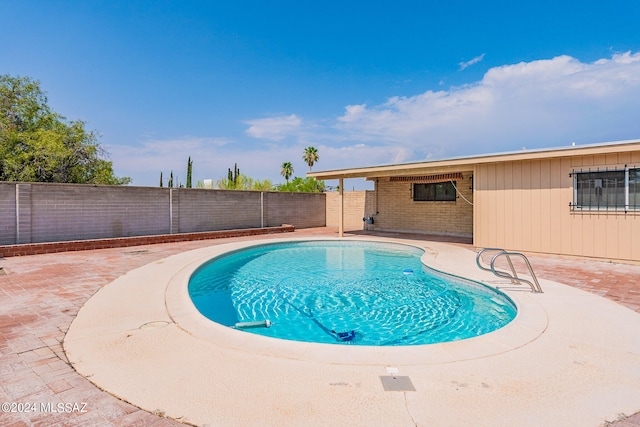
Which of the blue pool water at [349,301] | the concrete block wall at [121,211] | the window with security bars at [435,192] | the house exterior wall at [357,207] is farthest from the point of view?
the house exterior wall at [357,207]

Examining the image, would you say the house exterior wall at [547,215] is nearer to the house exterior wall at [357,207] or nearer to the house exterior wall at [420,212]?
the house exterior wall at [420,212]

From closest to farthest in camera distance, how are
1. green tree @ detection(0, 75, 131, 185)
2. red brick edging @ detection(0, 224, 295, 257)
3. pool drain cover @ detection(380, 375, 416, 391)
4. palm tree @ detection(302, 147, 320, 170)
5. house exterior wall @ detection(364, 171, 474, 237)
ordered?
pool drain cover @ detection(380, 375, 416, 391) → red brick edging @ detection(0, 224, 295, 257) → house exterior wall @ detection(364, 171, 474, 237) → green tree @ detection(0, 75, 131, 185) → palm tree @ detection(302, 147, 320, 170)

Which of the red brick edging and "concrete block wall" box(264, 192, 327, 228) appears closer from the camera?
the red brick edging

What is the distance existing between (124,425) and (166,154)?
31.1 meters

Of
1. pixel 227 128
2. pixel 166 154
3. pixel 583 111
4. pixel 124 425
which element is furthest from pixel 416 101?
pixel 166 154

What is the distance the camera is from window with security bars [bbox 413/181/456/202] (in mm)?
13812

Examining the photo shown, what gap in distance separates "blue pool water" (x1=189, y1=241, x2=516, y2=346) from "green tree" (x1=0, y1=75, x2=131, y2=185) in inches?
540

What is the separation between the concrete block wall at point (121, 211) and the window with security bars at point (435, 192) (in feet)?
21.0

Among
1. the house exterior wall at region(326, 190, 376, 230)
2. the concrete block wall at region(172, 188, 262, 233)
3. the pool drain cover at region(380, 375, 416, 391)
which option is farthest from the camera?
the house exterior wall at region(326, 190, 376, 230)

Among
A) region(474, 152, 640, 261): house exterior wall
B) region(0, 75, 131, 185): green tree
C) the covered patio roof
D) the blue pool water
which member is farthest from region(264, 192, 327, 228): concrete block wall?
region(0, 75, 131, 185): green tree

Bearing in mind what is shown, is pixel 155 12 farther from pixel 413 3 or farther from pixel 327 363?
pixel 327 363

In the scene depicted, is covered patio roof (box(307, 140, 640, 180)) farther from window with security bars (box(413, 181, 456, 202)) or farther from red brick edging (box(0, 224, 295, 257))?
red brick edging (box(0, 224, 295, 257))

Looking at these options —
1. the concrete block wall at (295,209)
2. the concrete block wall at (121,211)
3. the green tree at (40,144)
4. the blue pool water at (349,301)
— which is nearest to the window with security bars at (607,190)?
the blue pool water at (349,301)

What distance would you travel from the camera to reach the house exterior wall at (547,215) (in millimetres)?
7625
